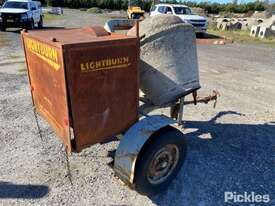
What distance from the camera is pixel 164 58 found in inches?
149

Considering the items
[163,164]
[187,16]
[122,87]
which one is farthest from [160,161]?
[187,16]

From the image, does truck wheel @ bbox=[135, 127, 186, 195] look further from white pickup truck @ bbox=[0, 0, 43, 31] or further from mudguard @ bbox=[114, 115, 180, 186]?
white pickup truck @ bbox=[0, 0, 43, 31]

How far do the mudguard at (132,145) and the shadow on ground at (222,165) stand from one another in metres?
0.58

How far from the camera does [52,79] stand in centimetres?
329

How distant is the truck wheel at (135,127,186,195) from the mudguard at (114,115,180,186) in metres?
0.07

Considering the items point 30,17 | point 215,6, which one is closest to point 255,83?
point 30,17

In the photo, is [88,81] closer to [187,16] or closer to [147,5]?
[187,16]

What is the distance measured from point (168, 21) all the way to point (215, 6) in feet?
241

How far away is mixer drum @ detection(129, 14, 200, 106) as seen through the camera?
12.2 ft

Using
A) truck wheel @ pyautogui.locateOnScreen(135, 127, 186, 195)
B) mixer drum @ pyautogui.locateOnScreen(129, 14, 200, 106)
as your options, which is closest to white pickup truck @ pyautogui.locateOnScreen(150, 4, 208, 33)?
mixer drum @ pyautogui.locateOnScreen(129, 14, 200, 106)

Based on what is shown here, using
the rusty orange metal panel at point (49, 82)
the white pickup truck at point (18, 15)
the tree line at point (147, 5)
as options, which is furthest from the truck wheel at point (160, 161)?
the tree line at point (147, 5)

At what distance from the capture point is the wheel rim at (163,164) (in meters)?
3.56

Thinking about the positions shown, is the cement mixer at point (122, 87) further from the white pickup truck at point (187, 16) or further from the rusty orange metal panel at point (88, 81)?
the white pickup truck at point (187, 16)

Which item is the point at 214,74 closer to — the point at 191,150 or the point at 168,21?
the point at 191,150
